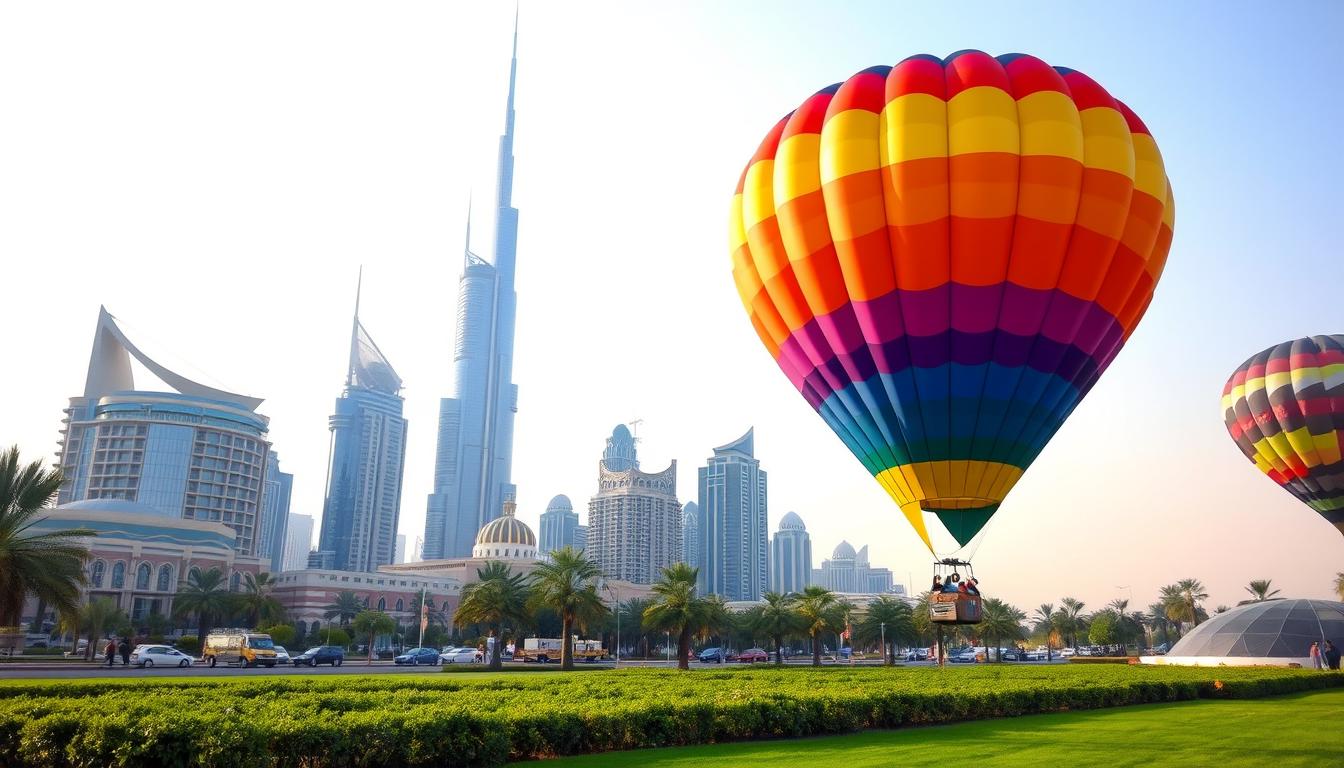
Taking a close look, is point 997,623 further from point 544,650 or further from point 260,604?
point 260,604

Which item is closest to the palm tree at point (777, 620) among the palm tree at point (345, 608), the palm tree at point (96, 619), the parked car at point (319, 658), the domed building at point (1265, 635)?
the domed building at point (1265, 635)

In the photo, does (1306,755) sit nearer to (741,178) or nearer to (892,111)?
(892,111)

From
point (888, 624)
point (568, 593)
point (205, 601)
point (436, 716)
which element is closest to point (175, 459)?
point (205, 601)

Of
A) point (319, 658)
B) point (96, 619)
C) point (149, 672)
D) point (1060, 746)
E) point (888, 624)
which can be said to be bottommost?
point (149, 672)

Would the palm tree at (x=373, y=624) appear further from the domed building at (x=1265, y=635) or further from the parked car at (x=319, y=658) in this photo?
the domed building at (x=1265, y=635)

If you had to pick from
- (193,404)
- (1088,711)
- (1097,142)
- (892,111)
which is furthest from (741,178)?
(193,404)

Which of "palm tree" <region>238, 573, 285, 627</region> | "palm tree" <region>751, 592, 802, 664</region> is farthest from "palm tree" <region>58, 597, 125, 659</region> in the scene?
"palm tree" <region>751, 592, 802, 664</region>
